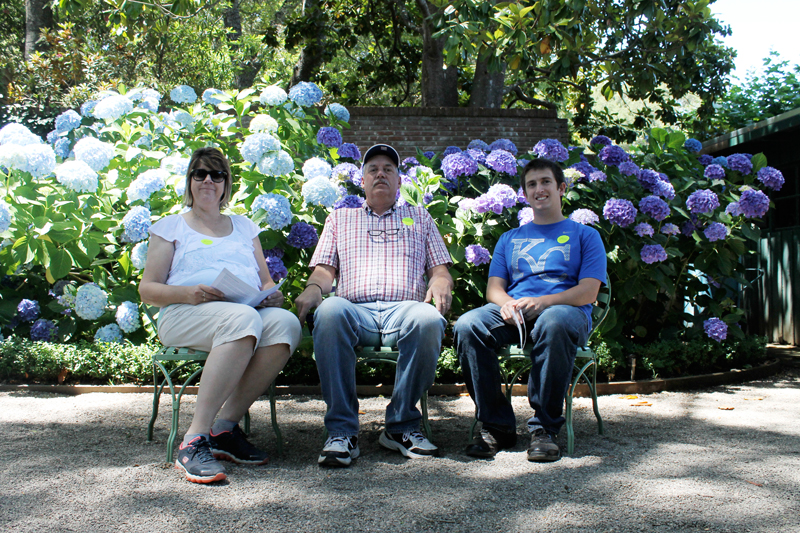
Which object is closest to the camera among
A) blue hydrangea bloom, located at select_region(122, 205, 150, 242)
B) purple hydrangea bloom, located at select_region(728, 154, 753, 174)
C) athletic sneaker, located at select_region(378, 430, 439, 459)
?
athletic sneaker, located at select_region(378, 430, 439, 459)

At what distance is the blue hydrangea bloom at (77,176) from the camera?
383 centimetres

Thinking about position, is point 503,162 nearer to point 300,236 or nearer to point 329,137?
point 329,137

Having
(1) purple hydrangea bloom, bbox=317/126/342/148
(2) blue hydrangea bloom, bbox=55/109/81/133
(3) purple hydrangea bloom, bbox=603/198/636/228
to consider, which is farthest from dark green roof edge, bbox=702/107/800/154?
(2) blue hydrangea bloom, bbox=55/109/81/133

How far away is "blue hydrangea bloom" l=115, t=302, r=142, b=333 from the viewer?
411 centimetres

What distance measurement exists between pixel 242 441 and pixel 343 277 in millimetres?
920

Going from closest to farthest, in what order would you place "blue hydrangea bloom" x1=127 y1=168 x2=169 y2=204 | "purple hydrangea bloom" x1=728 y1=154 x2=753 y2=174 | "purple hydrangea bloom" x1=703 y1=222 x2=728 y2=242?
"blue hydrangea bloom" x1=127 y1=168 x2=169 y2=204, "purple hydrangea bloom" x1=703 y1=222 x2=728 y2=242, "purple hydrangea bloom" x1=728 y1=154 x2=753 y2=174

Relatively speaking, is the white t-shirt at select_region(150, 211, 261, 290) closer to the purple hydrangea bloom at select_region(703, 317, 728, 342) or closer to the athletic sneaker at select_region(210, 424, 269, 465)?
the athletic sneaker at select_region(210, 424, 269, 465)

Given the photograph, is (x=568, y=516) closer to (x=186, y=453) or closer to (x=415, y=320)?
(x=415, y=320)

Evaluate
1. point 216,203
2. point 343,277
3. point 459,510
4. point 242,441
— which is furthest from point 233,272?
point 459,510

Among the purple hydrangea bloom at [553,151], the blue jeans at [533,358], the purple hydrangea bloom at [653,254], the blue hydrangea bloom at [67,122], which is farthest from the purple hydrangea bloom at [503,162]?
the blue hydrangea bloom at [67,122]

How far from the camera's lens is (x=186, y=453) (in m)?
2.37

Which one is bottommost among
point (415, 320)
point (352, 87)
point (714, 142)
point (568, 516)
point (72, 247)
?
point (568, 516)

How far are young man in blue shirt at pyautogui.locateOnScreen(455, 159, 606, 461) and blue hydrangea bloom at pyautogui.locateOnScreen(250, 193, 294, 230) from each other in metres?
1.26

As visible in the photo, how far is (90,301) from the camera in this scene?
Result: 13.7 feet
